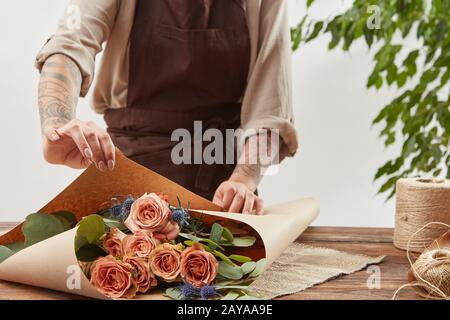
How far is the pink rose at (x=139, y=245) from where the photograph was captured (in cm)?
88

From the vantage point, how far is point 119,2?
1.51 metres

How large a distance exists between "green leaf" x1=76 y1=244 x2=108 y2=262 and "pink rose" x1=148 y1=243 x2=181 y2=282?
0.27 feet

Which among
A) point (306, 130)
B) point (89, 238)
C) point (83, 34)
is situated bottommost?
point (306, 130)

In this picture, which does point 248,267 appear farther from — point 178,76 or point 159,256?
point 178,76

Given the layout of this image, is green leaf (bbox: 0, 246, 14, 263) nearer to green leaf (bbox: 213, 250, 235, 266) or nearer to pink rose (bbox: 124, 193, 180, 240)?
pink rose (bbox: 124, 193, 180, 240)

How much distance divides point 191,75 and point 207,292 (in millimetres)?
821

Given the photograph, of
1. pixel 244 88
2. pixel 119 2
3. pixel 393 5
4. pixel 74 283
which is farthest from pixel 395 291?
pixel 393 5

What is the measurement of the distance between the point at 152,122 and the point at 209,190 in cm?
23

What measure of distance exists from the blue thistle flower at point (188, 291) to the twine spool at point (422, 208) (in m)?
0.48

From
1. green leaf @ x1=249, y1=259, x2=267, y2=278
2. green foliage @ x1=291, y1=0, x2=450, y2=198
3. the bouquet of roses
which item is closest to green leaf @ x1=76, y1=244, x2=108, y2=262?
the bouquet of roses

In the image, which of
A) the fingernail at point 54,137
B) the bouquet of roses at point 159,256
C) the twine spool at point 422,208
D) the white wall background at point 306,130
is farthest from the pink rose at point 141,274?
the white wall background at point 306,130

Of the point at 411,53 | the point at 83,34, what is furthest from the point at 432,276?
the point at 411,53

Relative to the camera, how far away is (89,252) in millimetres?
895

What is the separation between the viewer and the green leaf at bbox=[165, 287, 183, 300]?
2.75 ft
